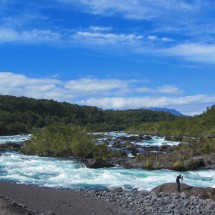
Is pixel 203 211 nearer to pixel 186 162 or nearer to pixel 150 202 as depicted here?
pixel 150 202

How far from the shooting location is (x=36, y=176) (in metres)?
30.6

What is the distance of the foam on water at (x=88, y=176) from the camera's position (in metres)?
27.4

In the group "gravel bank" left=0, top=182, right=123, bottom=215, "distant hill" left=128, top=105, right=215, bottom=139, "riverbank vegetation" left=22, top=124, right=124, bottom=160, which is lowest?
"gravel bank" left=0, top=182, right=123, bottom=215

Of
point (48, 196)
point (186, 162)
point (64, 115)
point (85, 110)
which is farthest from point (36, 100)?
point (48, 196)

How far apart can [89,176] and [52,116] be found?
108 metres

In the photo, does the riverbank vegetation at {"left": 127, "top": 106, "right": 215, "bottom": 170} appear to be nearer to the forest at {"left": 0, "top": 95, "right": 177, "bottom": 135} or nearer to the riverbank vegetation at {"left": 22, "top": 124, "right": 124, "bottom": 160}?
the riverbank vegetation at {"left": 22, "top": 124, "right": 124, "bottom": 160}

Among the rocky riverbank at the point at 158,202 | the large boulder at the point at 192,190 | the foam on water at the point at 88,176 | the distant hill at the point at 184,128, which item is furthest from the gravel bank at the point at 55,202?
the distant hill at the point at 184,128

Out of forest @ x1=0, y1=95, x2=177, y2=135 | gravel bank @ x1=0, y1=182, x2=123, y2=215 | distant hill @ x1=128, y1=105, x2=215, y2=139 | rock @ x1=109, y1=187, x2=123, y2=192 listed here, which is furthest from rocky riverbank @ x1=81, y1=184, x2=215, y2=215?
forest @ x1=0, y1=95, x2=177, y2=135

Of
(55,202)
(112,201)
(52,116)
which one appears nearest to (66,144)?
(112,201)

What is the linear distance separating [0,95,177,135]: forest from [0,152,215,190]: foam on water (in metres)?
59.8

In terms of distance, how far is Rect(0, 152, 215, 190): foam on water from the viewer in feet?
90.0

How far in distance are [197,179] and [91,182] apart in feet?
26.2

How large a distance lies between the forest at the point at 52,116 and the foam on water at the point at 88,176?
59.8m

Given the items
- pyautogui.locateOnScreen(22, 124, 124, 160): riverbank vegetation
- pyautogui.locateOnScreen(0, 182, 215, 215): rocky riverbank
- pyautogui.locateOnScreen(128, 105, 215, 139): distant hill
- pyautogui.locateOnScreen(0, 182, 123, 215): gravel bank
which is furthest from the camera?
pyautogui.locateOnScreen(128, 105, 215, 139): distant hill
